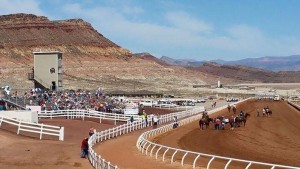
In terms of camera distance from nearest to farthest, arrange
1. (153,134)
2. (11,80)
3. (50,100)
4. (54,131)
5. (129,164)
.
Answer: (129,164) < (54,131) < (153,134) < (50,100) < (11,80)

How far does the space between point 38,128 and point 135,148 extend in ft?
19.7

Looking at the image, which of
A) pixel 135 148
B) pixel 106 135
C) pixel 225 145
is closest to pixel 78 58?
pixel 106 135

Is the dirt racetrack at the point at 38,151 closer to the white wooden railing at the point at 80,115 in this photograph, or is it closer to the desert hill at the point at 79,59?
the white wooden railing at the point at 80,115

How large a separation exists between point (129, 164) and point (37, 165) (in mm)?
3223

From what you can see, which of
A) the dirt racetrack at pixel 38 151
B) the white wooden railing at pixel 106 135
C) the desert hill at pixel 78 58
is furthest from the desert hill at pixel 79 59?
the dirt racetrack at pixel 38 151

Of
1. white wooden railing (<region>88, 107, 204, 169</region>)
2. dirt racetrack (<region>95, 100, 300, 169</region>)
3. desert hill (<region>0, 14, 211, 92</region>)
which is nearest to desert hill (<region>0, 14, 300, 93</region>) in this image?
desert hill (<region>0, 14, 211, 92</region>)

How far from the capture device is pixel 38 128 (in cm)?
2862

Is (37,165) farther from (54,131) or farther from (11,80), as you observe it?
(11,80)

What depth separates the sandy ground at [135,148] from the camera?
20438 mm

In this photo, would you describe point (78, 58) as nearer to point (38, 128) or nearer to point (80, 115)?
point (80, 115)

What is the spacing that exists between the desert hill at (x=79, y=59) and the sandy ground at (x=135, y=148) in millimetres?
77028

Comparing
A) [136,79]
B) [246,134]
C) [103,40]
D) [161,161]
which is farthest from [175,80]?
[161,161]

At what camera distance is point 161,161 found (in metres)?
20.2

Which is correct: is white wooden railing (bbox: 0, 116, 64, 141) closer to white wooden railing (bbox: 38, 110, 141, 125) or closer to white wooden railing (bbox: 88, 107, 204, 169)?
white wooden railing (bbox: 88, 107, 204, 169)
